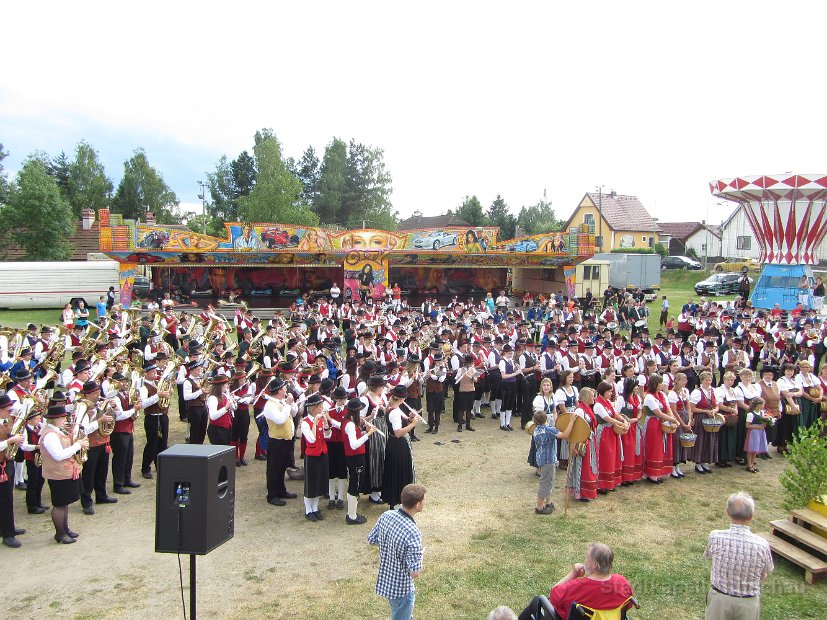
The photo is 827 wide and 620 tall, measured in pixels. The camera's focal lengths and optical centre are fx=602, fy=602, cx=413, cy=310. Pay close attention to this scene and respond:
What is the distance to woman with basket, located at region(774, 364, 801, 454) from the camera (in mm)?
11258

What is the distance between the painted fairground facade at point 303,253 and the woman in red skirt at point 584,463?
21.0 m

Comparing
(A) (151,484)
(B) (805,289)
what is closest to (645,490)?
(A) (151,484)

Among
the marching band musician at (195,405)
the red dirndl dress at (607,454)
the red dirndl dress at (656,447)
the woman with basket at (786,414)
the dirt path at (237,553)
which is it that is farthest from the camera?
the woman with basket at (786,414)

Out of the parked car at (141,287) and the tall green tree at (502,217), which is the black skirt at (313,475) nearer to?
the parked car at (141,287)

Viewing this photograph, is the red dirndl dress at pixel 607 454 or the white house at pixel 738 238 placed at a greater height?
the white house at pixel 738 238

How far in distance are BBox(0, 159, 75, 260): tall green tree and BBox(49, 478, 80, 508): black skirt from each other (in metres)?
36.7

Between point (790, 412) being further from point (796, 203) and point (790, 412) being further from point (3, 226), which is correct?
point (3, 226)

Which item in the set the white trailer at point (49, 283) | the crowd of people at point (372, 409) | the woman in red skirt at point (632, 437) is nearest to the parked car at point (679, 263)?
the crowd of people at point (372, 409)

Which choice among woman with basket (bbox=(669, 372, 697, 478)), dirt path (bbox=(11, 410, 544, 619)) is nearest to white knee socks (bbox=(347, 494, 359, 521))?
dirt path (bbox=(11, 410, 544, 619))

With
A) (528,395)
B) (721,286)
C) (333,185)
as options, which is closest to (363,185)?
(333,185)

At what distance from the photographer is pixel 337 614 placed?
19.5 ft

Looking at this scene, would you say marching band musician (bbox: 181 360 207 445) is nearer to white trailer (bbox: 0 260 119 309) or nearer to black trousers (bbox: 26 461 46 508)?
black trousers (bbox: 26 461 46 508)

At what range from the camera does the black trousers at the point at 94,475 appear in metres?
8.29

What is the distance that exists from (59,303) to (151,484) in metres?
25.1
